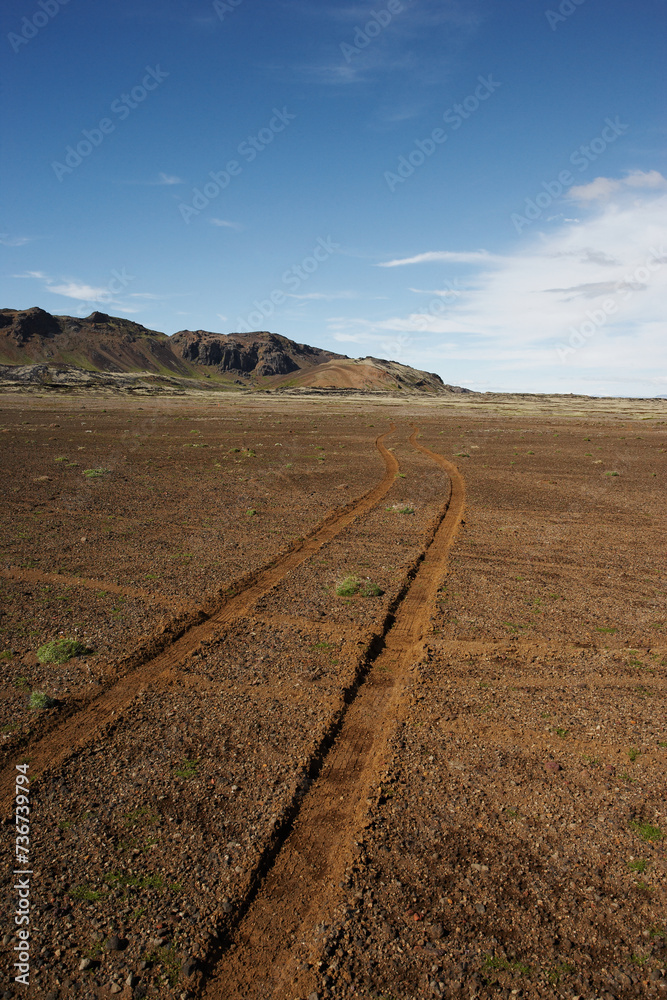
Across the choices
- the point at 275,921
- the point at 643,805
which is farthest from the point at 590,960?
the point at 275,921

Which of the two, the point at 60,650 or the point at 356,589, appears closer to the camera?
the point at 60,650

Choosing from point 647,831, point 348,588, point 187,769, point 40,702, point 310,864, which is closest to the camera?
point 310,864

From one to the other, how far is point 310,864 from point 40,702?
4367mm

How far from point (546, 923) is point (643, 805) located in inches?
77.0

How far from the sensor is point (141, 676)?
316 inches

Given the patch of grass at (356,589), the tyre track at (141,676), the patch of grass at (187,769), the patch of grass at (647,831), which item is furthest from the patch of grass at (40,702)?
the patch of grass at (647,831)

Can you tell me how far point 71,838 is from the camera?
16.8 ft

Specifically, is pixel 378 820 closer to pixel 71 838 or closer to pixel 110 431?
pixel 71 838

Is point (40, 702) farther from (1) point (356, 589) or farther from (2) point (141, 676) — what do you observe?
(1) point (356, 589)

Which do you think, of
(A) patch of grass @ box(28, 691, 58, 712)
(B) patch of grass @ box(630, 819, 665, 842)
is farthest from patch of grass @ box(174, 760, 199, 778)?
(B) patch of grass @ box(630, 819, 665, 842)

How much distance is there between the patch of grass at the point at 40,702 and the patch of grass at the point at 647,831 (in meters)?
7.12

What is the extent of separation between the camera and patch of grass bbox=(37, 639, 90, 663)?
8336 millimetres

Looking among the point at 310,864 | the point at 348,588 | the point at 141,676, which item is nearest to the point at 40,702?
the point at 141,676

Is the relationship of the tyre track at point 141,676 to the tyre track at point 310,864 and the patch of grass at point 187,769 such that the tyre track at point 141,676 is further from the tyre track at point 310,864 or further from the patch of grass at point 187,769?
the tyre track at point 310,864
